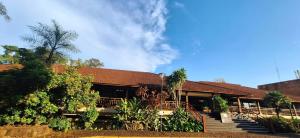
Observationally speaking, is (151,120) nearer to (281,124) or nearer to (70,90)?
(70,90)

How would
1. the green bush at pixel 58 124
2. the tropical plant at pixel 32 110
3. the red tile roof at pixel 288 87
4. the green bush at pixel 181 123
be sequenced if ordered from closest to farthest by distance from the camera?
the tropical plant at pixel 32 110 → the green bush at pixel 58 124 → the green bush at pixel 181 123 → the red tile roof at pixel 288 87

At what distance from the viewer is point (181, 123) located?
16.9 metres

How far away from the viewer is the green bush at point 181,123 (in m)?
16.7

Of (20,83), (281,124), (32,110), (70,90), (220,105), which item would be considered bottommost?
(281,124)

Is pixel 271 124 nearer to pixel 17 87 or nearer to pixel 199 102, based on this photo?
pixel 199 102

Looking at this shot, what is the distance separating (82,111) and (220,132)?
1024 cm

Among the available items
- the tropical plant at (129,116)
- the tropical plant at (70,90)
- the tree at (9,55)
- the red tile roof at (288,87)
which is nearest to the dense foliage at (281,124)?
the tropical plant at (129,116)

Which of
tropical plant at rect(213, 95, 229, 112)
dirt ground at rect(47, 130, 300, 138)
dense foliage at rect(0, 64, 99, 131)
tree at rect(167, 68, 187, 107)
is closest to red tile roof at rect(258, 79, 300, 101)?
tropical plant at rect(213, 95, 229, 112)

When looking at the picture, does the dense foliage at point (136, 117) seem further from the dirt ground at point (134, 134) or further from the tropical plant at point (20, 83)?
the tropical plant at point (20, 83)

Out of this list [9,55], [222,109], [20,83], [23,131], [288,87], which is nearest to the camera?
[23,131]

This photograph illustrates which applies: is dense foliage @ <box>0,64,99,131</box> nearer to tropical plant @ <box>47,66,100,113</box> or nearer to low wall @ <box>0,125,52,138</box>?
tropical plant @ <box>47,66,100,113</box>

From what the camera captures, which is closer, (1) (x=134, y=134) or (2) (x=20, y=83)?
(2) (x=20, y=83)

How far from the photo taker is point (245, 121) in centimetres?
2036

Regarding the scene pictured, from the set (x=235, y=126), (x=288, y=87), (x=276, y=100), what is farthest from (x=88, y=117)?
(x=288, y=87)
